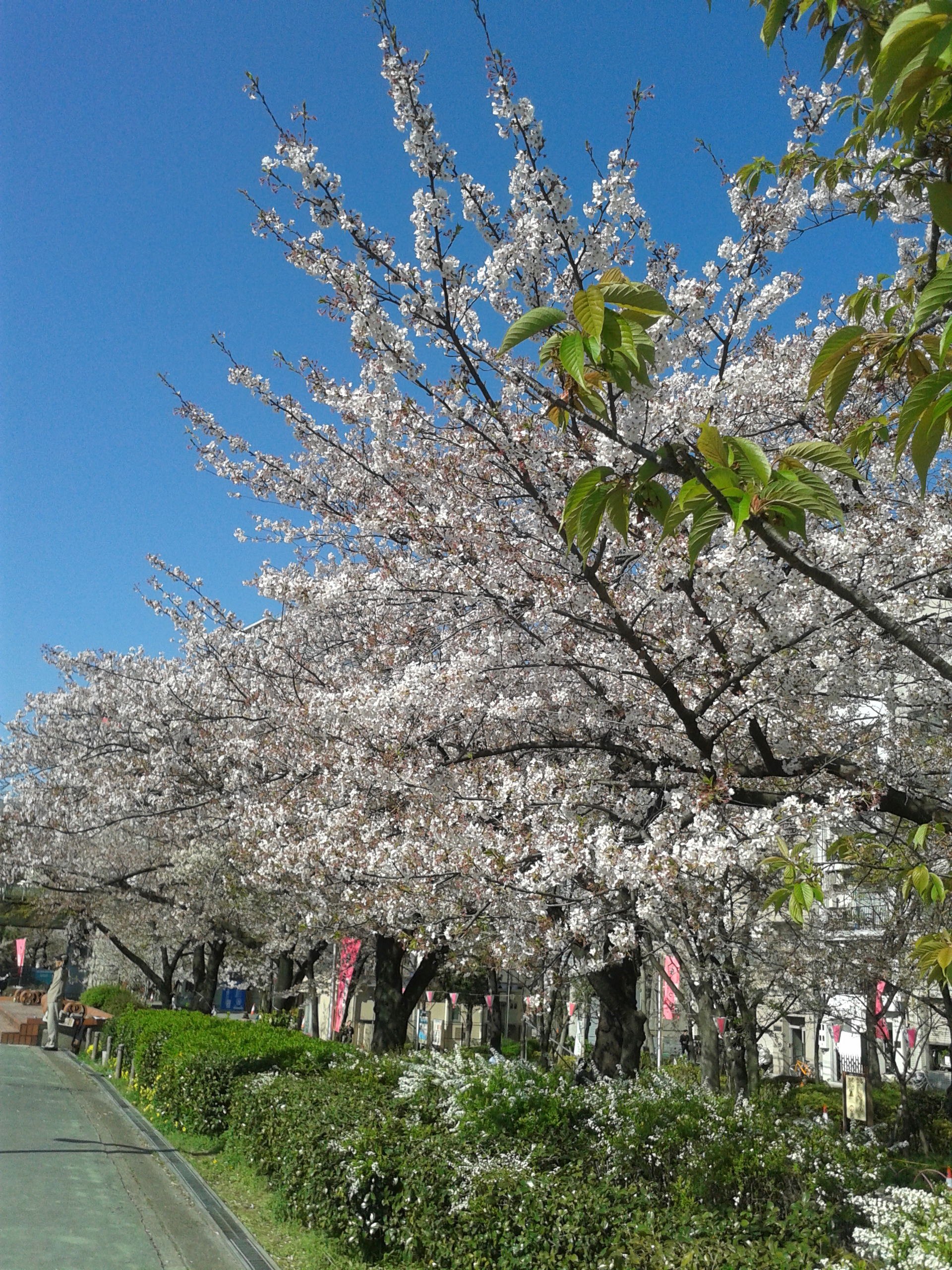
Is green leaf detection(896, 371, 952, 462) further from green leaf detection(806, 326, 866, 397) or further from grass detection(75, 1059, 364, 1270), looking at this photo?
grass detection(75, 1059, 364, 1270)

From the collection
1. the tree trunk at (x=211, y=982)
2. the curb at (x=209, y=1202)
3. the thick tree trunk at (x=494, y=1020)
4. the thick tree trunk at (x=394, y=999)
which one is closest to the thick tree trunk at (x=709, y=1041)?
the thick tree trunk at (x=394, y=999)

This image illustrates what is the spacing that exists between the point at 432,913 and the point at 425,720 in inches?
56.4

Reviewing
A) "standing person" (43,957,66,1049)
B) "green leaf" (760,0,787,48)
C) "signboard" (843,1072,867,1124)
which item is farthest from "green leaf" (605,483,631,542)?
"standing person" (43,957,66,1049)

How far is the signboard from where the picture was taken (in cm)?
1361

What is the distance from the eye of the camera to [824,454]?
2301 millimetres

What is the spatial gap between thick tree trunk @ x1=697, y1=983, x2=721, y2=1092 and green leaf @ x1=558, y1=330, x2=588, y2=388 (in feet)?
33.8

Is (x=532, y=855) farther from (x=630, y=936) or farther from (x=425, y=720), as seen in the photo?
(x=425, y=720)

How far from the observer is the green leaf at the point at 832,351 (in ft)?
8.07

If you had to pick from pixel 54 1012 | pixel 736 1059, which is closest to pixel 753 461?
pixel 736 1059

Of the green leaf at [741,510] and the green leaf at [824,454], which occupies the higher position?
the green leaf at [824,454]

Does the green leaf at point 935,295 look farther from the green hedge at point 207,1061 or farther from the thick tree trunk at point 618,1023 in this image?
the green hedge at point 207,1061

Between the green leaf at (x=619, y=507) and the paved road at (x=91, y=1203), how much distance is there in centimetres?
601

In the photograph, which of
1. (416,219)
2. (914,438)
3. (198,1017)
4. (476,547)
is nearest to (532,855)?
(476,547)

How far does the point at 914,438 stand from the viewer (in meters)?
2.06
